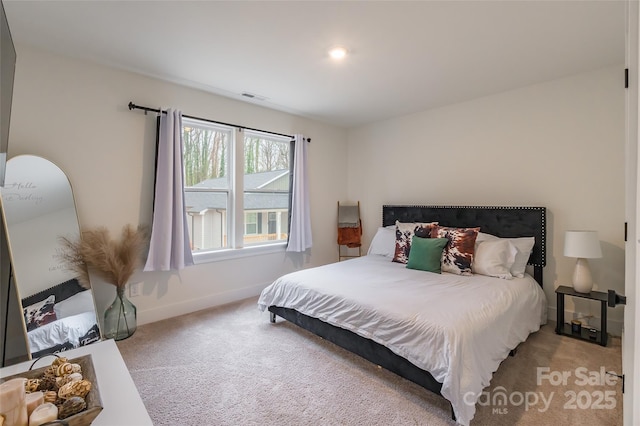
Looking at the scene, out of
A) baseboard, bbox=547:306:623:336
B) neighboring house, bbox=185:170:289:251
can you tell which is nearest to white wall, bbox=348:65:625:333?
baseboard, bbox=547:306:623:336

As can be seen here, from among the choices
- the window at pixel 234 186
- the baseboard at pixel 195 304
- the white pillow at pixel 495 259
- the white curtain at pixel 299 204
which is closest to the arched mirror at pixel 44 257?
the baseboard at pixel 195 304

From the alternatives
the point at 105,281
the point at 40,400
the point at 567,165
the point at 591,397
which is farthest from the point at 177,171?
the point at 567,165

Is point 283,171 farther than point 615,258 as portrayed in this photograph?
Yes

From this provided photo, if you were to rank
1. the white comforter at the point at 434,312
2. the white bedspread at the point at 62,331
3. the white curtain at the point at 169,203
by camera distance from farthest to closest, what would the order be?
the white curtain at the point at 169,203, the white bedspread at the point at 62,331, the white comforter at the point at 434,312

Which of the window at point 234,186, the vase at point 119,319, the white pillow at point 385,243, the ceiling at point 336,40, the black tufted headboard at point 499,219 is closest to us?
the ceiling at point 336,40

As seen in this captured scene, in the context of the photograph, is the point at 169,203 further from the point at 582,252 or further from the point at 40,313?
the point at 582,252

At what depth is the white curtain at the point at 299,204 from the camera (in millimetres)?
3951

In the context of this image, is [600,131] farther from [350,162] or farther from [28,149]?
[28,149]

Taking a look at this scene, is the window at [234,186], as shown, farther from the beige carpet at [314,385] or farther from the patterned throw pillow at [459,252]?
the patterned throw pillow at [459,252]

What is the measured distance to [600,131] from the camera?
8.66 ft

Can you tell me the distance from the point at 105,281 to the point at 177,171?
1200 mm

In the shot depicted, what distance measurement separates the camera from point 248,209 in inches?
148

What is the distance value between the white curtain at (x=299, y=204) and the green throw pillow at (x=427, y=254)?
5.16 ft

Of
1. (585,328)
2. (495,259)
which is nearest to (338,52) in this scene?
(495,259)
